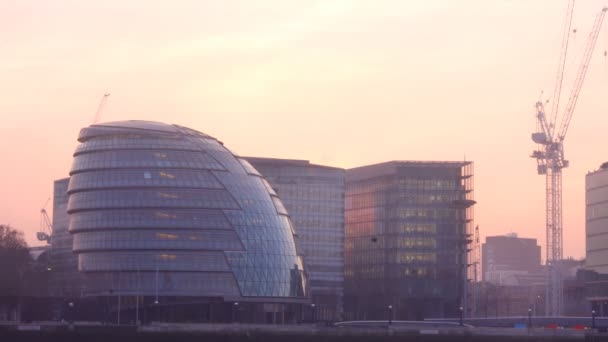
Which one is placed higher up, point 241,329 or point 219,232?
point 219,232

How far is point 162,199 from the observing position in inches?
7771

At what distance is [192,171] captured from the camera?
7854 inches

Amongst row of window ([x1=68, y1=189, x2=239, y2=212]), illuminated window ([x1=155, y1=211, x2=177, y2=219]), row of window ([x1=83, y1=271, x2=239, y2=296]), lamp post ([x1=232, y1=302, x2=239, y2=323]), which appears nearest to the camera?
lamp post ([x1=232, y1=302, x2=239, y2=323])

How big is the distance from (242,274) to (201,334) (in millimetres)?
47890

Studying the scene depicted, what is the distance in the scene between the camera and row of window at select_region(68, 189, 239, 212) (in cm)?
19712

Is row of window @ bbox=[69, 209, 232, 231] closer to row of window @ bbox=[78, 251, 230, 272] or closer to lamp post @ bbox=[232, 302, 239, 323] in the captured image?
row of window @ bbox=[78, 251, 230, 272]

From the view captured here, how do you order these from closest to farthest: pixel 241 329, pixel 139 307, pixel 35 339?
1. pixel 35 339
2. pixel 241 329
3. pixel 139 307

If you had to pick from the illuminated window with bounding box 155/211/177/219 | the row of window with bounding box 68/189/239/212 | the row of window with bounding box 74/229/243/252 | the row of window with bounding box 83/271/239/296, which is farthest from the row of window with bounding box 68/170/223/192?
the row of window with bounding box 83/271/239/296

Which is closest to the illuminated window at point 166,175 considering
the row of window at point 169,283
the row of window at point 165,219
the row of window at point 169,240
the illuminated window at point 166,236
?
the row of window at point 165,219

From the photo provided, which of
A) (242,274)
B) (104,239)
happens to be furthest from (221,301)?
(104,239)

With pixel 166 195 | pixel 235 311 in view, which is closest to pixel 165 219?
pixel 166 195

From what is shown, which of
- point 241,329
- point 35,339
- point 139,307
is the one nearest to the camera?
point 35,339

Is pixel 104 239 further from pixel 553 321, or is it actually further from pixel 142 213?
pixel 553 321

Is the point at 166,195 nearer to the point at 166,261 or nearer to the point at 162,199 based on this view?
the point at 162,199
